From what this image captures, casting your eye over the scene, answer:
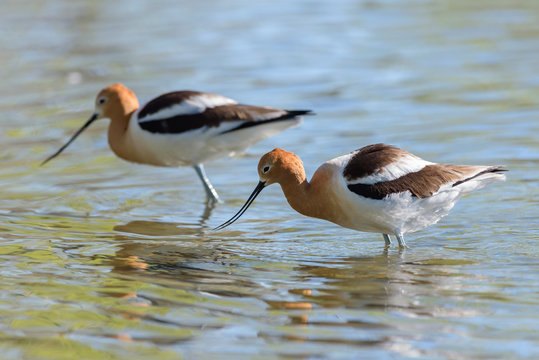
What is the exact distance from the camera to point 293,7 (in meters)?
20.1

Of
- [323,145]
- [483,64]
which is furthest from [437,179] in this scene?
[483,64]

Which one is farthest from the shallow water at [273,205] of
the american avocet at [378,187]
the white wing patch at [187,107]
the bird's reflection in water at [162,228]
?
the white wing patch at [187,107]

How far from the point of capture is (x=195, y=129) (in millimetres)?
9148

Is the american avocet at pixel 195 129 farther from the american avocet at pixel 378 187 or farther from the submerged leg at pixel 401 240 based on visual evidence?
the submerged leg at pixel 401 240

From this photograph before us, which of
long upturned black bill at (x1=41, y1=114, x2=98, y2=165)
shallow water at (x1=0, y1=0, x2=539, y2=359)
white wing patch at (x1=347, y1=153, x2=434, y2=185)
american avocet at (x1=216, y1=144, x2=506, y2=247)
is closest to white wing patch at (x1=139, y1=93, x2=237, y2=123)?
shallow water at (x1=0, y1=0, x2=539, y2=359)

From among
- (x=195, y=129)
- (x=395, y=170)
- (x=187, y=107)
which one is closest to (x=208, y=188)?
(x=195, y=129)

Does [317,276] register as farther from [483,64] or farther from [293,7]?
[293,7]

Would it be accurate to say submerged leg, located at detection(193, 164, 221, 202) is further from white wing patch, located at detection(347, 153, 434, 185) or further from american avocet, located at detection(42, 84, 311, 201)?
white wing patch, located at detection(347, 153, 434, 185)

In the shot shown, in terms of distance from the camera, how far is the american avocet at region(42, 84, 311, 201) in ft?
29.9

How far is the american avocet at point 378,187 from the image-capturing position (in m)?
7.05

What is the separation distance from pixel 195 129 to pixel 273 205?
3.47 feet

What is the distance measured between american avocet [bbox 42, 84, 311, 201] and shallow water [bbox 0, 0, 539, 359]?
0.46 meters

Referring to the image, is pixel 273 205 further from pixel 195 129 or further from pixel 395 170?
pixel 395 170

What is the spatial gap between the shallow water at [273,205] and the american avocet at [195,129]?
0.46 metres
